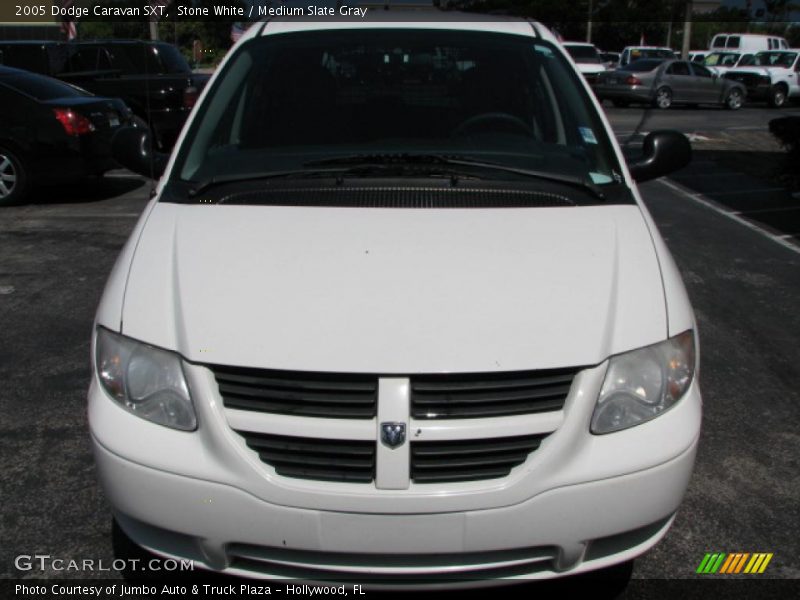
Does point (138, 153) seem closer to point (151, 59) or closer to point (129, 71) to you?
point (151, 59)

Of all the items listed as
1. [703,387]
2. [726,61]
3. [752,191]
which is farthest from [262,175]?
[726,61]

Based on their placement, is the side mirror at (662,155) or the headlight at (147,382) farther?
the side mirror at (662,155)

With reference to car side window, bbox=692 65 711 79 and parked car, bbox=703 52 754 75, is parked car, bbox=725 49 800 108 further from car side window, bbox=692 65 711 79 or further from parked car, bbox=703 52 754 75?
car side window, bbox=692 65 711 79

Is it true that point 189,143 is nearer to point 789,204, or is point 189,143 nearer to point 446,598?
point 446,598

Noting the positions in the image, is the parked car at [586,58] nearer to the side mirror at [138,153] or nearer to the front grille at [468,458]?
the side mirror at [138,153]

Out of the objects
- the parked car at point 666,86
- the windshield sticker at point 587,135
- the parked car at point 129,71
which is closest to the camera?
the windshield sticker at point 587,135

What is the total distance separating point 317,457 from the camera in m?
2.26

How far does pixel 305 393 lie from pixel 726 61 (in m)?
33.5

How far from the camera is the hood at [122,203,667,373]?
7.61 ft

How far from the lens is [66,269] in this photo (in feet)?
22.1

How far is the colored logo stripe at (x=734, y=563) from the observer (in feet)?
9.73

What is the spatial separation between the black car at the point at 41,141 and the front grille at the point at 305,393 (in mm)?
7869

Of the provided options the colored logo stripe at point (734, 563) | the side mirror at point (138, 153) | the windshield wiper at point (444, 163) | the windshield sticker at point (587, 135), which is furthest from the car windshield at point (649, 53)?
the colored logo stripe at point (734, 563)

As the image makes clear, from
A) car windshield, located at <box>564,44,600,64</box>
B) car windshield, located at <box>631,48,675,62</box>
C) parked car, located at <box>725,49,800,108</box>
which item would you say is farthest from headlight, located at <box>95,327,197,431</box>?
car windshield, located at <box>631,48,675,62</box>
